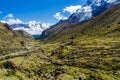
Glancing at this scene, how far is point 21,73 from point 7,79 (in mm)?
2656

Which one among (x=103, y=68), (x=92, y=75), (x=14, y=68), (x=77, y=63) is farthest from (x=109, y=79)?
(x=14, y=68)

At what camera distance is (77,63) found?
155750 millimetres

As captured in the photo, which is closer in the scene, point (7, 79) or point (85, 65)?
point (7, 79)

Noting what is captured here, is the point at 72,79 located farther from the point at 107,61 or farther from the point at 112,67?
the point at 107,61

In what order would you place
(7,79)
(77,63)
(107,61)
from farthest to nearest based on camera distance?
(77,63)
(107,61)
(7,79)

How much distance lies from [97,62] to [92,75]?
1578 inches

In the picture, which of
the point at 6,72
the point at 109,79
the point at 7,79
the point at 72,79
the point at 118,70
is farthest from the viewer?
the point at 118,70

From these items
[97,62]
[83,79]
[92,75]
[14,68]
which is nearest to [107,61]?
[97,62]

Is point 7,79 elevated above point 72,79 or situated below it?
above

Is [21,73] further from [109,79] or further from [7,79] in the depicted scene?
[109,79]

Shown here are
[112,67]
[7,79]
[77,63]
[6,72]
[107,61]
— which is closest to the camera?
[7,79]

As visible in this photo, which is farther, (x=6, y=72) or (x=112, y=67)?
(x=112, y=67)

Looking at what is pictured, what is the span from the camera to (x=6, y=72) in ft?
83.6

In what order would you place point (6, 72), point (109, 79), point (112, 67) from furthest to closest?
point (112, 67) → point (109, 79) → point (6, 72)
